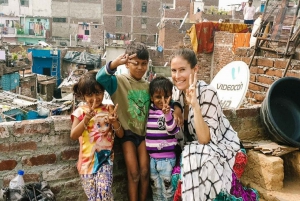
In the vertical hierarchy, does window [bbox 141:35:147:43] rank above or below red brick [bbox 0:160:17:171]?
above

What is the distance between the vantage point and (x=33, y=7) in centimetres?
3934

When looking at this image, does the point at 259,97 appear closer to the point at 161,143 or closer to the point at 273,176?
the point at 273,176

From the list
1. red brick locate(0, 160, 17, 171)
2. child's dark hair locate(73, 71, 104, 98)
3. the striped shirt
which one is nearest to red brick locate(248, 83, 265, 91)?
the striped shirt

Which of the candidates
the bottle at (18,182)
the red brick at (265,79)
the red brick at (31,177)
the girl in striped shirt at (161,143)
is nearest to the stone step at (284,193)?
the girl in striped shirt at (161,143)

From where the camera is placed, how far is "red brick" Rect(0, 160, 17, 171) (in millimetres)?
2301

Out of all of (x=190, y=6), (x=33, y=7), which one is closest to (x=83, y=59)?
(x=190, y=6)

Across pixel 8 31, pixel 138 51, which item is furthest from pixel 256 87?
pixel 8 31

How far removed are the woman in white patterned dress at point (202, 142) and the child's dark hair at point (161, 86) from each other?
0.23 ft

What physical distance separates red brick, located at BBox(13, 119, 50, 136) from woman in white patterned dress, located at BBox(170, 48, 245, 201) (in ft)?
3.70

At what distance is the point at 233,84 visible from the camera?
3.97 meters

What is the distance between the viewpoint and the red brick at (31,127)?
7.58 ft

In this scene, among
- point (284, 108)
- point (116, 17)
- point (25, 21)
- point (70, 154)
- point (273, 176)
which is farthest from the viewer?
point (116, 17)

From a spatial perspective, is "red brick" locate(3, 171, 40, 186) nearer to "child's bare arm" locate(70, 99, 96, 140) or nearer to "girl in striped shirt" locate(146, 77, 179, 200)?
"child's bare arm" locate(70, 99, 96, 140)

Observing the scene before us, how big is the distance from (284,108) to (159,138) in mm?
1826
